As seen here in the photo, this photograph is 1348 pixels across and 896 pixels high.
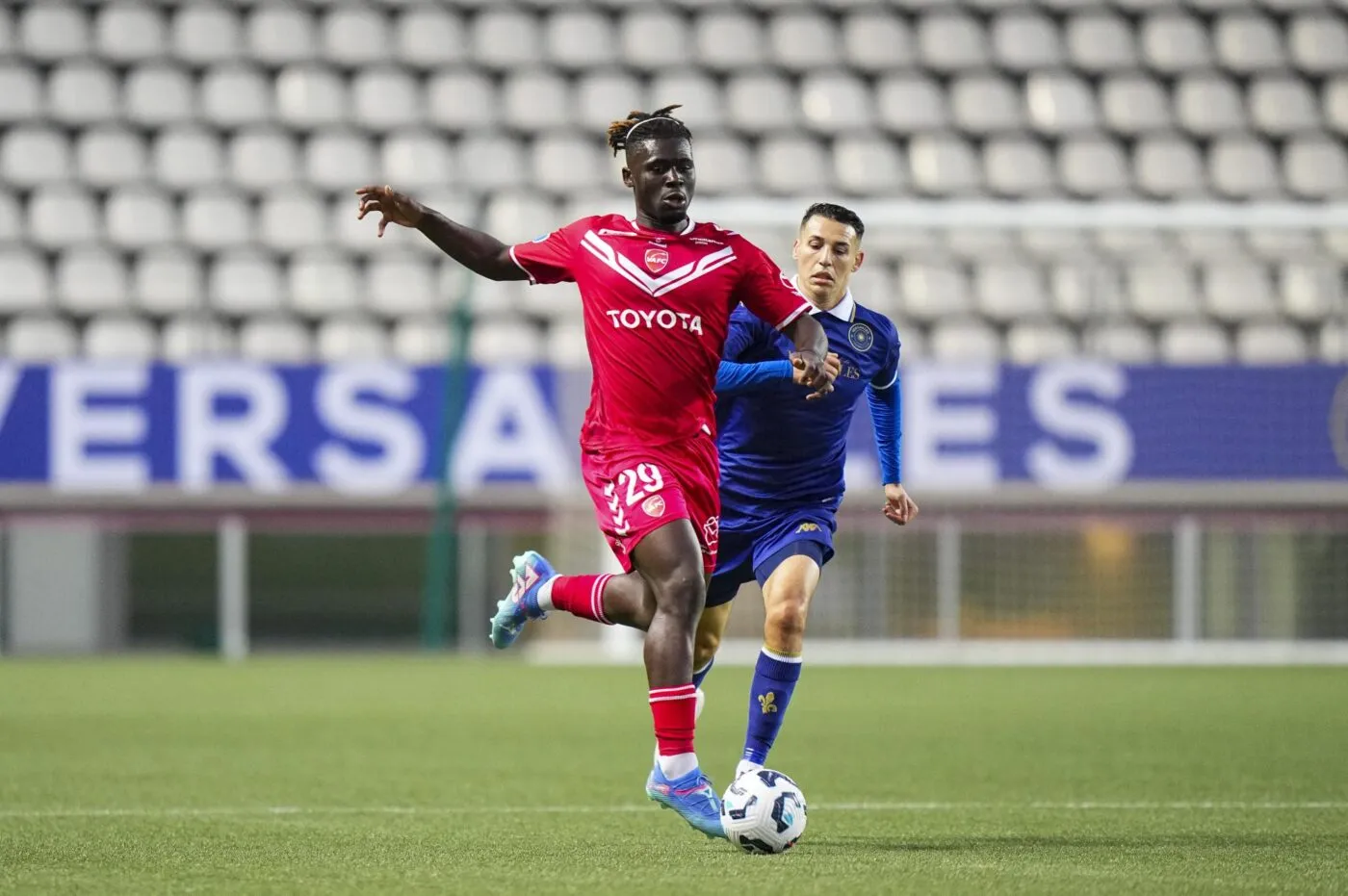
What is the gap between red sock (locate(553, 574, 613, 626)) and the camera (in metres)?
4.89

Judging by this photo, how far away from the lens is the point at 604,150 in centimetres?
1567

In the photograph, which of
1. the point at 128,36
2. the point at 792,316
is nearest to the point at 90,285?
the point at 128,36

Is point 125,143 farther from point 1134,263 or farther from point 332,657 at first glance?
point 1134,263

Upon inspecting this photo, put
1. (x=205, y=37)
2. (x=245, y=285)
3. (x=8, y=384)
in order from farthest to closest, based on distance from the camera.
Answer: (x=205, y=37), (x=245, y=285), (x=8, y=384)

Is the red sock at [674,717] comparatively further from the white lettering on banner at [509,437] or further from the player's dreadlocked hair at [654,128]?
the white lettering on banner at [509,437]

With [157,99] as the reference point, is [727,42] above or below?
above

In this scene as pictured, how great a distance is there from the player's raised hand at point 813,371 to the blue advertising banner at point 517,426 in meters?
8.07

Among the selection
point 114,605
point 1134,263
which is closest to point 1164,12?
point 1134,263

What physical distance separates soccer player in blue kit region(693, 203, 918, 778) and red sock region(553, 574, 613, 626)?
0.60 meters

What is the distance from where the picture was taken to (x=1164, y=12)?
642 inches

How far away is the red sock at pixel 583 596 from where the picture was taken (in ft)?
16.0

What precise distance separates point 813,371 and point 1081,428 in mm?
8516

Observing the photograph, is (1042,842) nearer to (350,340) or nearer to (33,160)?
(350,340)

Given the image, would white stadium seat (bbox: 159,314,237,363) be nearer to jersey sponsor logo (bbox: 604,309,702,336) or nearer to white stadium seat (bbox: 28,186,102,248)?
white stadium seat (bbox: 28,186,102,248)
